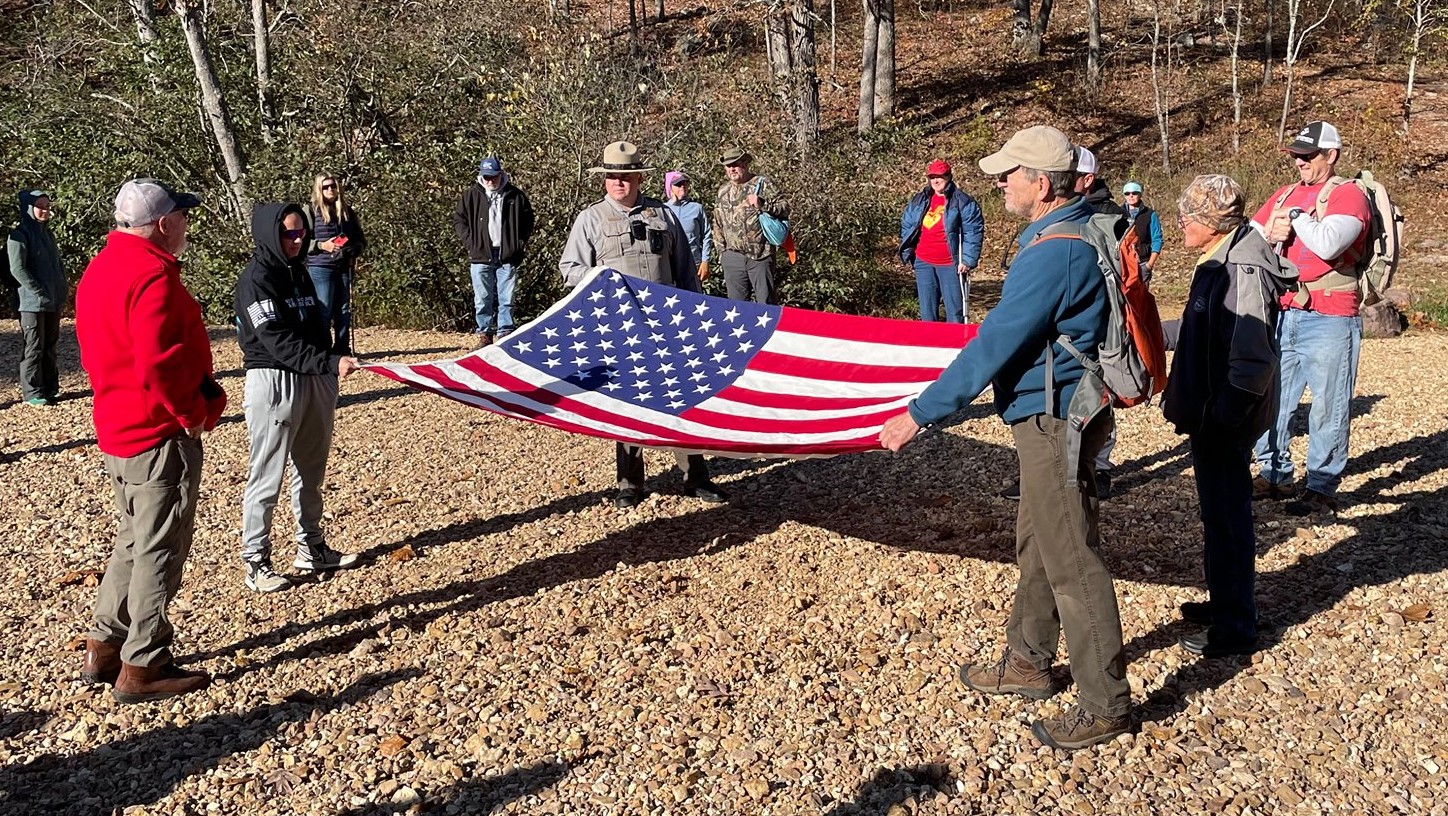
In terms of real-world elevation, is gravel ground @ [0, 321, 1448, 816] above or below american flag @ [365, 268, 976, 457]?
below

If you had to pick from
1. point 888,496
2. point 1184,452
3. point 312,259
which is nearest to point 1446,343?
point 1184,452

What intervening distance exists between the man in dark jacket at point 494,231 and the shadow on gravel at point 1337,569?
26.8 ft

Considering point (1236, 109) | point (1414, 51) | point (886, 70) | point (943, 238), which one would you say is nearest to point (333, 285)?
point (943, 238)

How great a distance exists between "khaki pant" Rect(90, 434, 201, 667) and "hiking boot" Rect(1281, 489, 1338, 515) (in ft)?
19.4

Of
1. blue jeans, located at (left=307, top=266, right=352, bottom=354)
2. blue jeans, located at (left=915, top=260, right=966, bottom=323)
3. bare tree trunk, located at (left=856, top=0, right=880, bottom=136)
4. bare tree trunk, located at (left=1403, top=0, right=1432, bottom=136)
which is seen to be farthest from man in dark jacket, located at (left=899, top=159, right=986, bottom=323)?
bare tree trunk, located at (left=1403, top=0, right=1432, bottom=136)

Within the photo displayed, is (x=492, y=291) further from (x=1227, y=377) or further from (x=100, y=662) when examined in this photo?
(x=1227, y=377)

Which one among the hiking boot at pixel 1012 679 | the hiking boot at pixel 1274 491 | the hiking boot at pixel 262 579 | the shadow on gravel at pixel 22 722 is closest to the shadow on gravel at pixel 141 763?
the shadow on gravel at pixel 22 722

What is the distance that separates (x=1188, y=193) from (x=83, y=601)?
220 inches

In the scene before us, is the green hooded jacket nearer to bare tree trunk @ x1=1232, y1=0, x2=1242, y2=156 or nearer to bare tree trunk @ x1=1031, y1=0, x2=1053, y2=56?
bare tree trunk @ x1=1232, y1=0, x2=1242, y2=156

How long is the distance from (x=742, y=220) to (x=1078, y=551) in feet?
22.4

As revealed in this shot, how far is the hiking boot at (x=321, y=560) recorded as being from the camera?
5.98 metres

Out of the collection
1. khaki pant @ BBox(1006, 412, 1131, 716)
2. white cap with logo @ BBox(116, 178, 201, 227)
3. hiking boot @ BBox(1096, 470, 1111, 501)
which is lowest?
hiking boot @ BBox(1096, 470, 1111, 501)

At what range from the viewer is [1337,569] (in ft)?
19.4

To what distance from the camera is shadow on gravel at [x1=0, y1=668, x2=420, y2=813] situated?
4008mm
